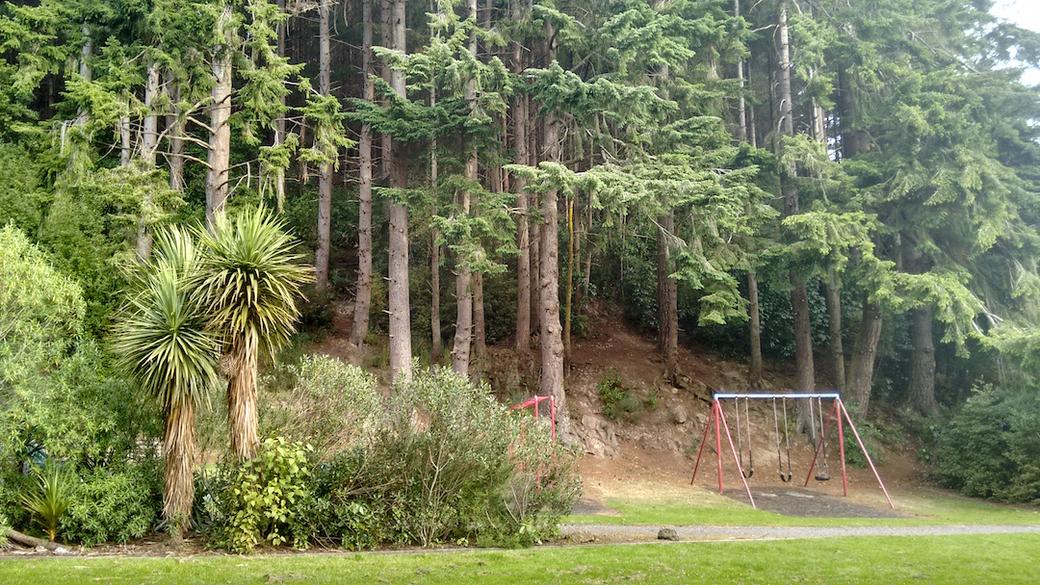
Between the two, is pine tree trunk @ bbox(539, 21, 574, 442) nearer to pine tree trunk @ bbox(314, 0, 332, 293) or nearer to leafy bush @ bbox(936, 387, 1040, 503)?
pine tree trunk @ bbox(314, 0, 332, 293)

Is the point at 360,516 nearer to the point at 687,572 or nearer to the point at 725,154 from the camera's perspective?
the point at 687,572

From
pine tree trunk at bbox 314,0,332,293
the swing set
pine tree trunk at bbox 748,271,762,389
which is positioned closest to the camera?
the swing set

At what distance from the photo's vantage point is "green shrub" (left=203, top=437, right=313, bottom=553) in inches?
385

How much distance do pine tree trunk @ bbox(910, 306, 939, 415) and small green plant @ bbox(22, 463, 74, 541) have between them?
23849mm

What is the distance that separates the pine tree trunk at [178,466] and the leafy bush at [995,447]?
18.6 meters

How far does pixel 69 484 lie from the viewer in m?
9.77

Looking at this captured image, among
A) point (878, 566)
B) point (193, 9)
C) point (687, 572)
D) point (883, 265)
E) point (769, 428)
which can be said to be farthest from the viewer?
point (769, 428)

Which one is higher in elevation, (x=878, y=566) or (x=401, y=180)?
(x=401, y=180)

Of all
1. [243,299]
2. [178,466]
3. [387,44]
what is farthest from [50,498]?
[387,44]

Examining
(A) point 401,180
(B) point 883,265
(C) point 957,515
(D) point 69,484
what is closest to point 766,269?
(B) point 883,265

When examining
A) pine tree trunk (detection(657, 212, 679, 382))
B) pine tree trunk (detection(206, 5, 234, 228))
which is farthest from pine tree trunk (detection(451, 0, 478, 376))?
pine tree trunk (detection(657, 212, 679, 382))

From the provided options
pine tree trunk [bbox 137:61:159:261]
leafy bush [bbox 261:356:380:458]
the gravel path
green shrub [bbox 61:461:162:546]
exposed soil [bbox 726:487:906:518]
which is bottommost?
exposed soil [bbox 726:487:906:518]

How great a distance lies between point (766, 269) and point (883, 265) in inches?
119

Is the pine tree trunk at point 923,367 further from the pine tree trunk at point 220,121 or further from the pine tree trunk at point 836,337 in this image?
the pine tree trunk at point 220,121
